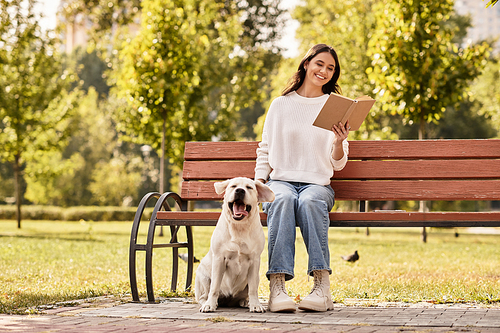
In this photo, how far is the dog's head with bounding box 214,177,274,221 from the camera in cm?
415

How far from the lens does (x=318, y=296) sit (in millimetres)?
4273

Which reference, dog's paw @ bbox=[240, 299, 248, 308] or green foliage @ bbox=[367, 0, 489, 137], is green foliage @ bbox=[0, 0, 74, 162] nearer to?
green foliage @ bbox=[367, 0, 489, 137]

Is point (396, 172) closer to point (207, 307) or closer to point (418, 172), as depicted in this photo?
point (418, 172)

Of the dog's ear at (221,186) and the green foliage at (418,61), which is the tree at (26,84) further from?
the dog's ear at (221,186)

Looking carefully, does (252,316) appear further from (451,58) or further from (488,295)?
(451,58)

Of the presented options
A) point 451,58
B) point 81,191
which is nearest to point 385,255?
point 451,58

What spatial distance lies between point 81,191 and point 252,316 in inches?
1541

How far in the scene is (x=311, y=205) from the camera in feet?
14.2

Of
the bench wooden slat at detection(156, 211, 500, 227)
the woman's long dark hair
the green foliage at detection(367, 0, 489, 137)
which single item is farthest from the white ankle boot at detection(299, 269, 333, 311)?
the green foliage at detection(367, 0, 489, 137)

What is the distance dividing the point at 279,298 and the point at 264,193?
787 millimetres

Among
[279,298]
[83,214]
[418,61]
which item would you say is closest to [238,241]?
[279,298]

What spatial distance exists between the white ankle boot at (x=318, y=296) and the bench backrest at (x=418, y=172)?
1208mm

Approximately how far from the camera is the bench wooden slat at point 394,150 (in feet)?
17.6

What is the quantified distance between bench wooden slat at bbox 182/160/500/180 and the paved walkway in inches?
50.7
